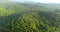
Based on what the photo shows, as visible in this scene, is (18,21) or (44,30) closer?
(44,30)

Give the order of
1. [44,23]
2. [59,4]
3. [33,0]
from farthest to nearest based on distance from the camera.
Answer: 1. [33,0]
2. [59,4]
3. [44,23]

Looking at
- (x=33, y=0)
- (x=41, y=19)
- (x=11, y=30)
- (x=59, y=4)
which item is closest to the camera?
(x=11, y=30)

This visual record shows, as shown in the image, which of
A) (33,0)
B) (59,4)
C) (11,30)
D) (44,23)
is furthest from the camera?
(33,0)

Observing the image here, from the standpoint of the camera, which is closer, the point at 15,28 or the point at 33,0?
the point at 15,28

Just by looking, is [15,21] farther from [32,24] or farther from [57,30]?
[57,30]

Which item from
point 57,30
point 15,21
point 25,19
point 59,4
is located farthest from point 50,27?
point 59,4

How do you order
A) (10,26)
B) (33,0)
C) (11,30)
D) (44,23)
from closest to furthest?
(11,30) → (10,26) → (44,23) → (33,0)

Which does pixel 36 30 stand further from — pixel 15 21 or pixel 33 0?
pixel 33 0

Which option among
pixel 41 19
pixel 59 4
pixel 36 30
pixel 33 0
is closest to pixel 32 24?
pixel 36 30
